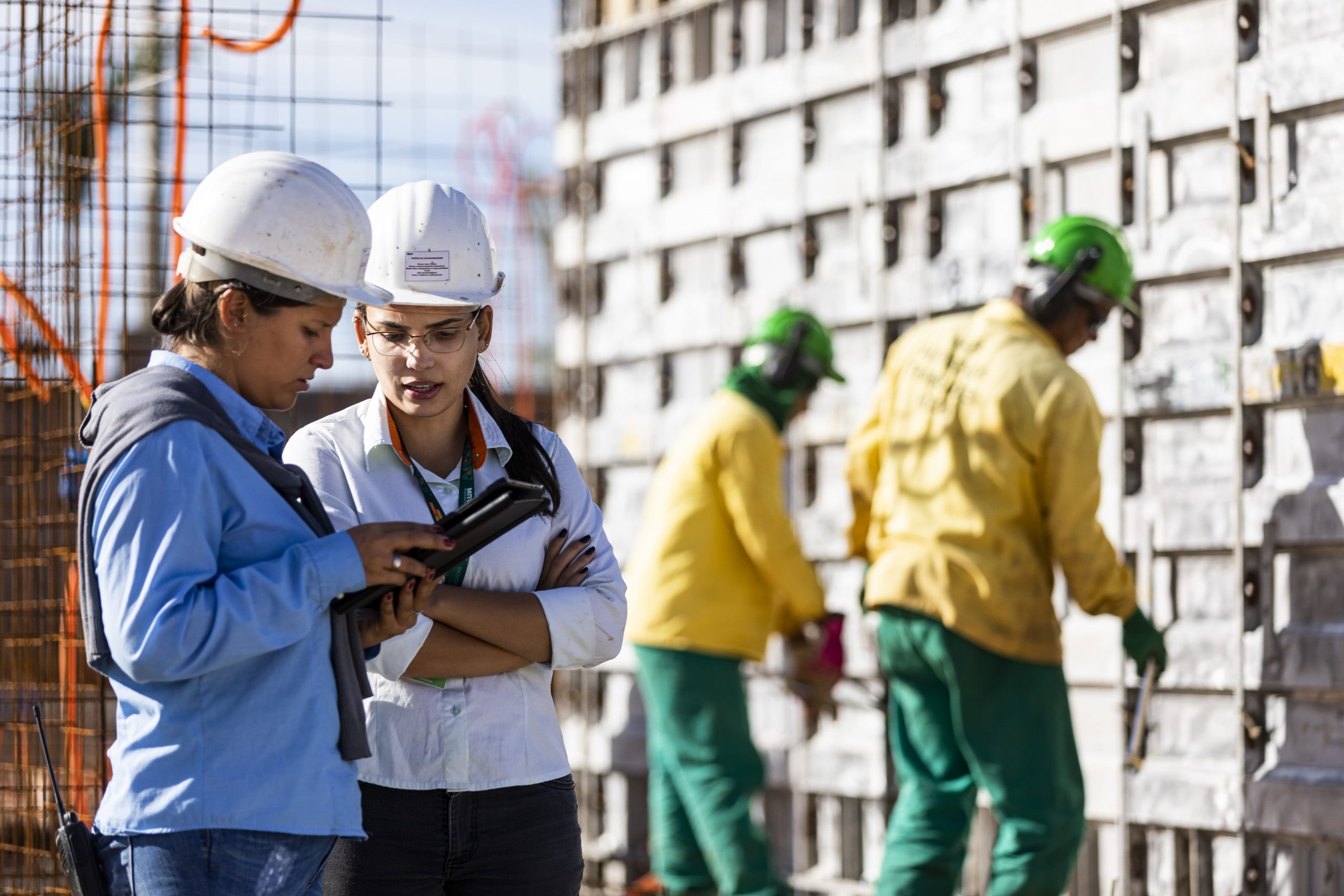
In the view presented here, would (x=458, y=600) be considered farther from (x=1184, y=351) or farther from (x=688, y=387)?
(x=688, y=387)

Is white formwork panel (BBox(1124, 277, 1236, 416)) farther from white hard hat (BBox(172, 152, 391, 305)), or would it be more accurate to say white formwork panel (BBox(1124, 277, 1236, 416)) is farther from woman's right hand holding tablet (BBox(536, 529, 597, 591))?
white hard hat (BBox(172, 152, 391, 305))

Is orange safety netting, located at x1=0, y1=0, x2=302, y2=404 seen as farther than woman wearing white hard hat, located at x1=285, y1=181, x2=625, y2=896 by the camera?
Yes

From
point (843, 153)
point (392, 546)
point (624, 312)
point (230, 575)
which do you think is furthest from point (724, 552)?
point (230, 575)

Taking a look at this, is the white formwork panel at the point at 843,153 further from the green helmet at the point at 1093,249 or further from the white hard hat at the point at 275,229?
the white hard hat at the point at 275,229

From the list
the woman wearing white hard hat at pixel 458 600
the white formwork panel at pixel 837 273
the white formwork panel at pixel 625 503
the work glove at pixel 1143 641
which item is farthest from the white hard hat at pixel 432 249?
the white formwork panel at pixel 625 503

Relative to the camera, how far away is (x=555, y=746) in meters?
2.98

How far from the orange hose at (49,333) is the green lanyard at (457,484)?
6.00 ft

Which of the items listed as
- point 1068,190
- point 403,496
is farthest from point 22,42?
point 1068,190

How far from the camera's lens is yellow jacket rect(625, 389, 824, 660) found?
5867mm

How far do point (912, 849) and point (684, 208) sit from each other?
309 cm

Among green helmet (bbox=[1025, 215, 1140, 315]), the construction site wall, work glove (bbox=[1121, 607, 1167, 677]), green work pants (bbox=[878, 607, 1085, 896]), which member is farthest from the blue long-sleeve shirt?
the construction site wall

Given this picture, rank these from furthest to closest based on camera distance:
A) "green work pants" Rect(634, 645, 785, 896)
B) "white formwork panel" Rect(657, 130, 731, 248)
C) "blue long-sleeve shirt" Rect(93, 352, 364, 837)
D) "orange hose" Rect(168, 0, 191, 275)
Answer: "white formwork panel" Rect(657, 130, 731, 248), "green work pants" Rect(634, 645, 785, 896), "orange hose" Rect(168, 0, 191, 275), "blue long-sleeve shirt" Rect(93, 352, 364, 837)

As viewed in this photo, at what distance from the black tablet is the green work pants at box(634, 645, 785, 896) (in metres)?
3.43

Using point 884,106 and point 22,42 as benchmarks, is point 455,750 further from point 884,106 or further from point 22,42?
point 884,106
